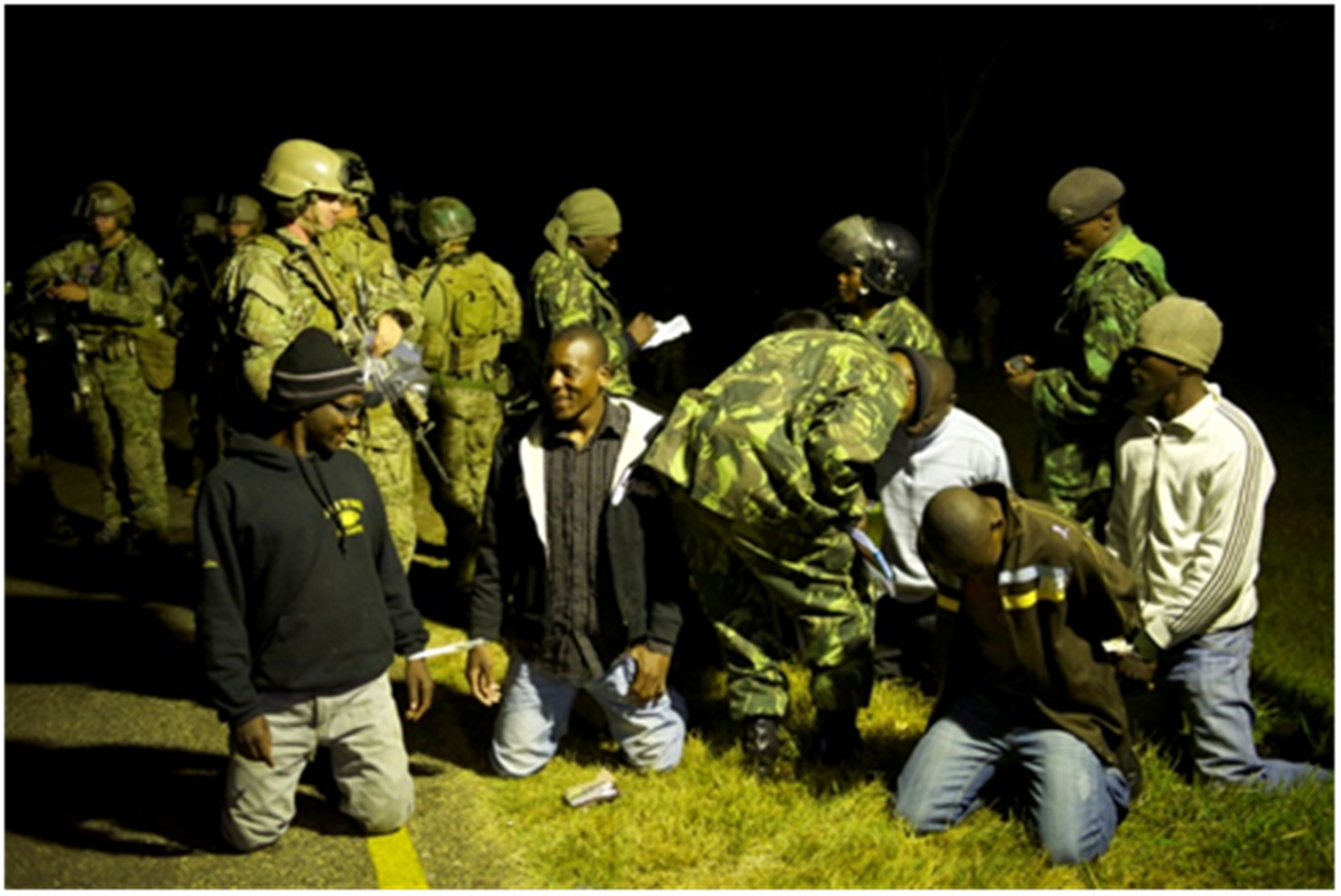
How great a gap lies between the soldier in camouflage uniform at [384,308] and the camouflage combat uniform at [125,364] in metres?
2.37

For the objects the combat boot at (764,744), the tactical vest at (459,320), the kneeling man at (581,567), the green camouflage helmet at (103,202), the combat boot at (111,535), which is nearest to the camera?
the kneeling man at (581,567)

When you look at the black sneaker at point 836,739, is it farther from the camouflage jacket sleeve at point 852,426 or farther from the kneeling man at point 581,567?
the camouflage jacket sleeve at point 852,426

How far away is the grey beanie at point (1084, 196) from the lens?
5.47 metres

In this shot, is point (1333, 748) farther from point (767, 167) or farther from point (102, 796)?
point (767, 167)

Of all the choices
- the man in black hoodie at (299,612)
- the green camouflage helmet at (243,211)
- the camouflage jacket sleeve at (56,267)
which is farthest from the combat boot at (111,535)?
the man in black hoodie at (299,612)

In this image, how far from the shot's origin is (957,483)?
5.30 metres

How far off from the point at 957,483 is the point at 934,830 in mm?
1528

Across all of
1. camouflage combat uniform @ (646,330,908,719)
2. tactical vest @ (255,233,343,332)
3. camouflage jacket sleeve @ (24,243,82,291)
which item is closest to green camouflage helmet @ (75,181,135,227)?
camouflage jacket sleeve @ (24,243,82,291)

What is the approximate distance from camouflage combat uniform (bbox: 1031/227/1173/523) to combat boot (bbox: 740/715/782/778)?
5.25 feet

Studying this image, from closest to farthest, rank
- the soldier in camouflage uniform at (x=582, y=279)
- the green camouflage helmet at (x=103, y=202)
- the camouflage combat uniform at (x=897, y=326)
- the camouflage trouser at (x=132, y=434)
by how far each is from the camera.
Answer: the camouflage combat uniform at (x=897, y=326) < the soldier in camouflage uniform at (x=582, y=279) < the green camouflage helmet at (x=103, y=202) < the camouflage trouser at (x=132, y=434)

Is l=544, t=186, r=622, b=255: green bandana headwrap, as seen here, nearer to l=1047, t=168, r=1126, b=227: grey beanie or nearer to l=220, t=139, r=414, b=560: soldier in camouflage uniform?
l=220, t=139, r=414, b=560: soldier in camouflage uniform

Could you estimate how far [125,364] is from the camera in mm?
7828

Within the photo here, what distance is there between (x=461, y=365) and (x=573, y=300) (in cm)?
106

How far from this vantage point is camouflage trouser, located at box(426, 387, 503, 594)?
7027 millimetres
